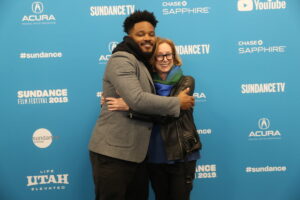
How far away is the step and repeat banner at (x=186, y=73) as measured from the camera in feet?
7.88

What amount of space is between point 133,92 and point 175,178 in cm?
67

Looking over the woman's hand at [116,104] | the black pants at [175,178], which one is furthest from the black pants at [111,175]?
the woman's hand at [116,104]

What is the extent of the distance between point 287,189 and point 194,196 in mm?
890

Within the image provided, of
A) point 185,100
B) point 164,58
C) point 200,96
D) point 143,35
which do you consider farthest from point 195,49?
point 185,100

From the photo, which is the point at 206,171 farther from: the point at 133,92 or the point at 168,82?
the point at 133,92

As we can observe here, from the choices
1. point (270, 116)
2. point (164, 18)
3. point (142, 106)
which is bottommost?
point (270, 116)

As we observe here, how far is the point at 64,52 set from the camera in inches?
95.1

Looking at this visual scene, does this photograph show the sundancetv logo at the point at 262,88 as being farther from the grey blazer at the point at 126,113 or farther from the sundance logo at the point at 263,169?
the grey blazer at the point at 126,113

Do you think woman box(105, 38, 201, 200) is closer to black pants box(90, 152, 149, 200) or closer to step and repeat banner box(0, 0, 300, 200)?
black pants box(90, 152, 149, 200)

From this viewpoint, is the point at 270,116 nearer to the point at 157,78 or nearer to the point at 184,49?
the point at 184,49

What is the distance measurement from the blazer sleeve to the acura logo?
1.18 m

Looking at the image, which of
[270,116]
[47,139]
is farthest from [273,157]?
[47,139]

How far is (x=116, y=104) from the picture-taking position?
1.69 metres

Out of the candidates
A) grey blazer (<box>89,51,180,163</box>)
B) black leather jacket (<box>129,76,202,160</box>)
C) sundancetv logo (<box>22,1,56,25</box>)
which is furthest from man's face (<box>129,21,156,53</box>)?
sundancetv logo (<box>22,1,56,25</box>)
